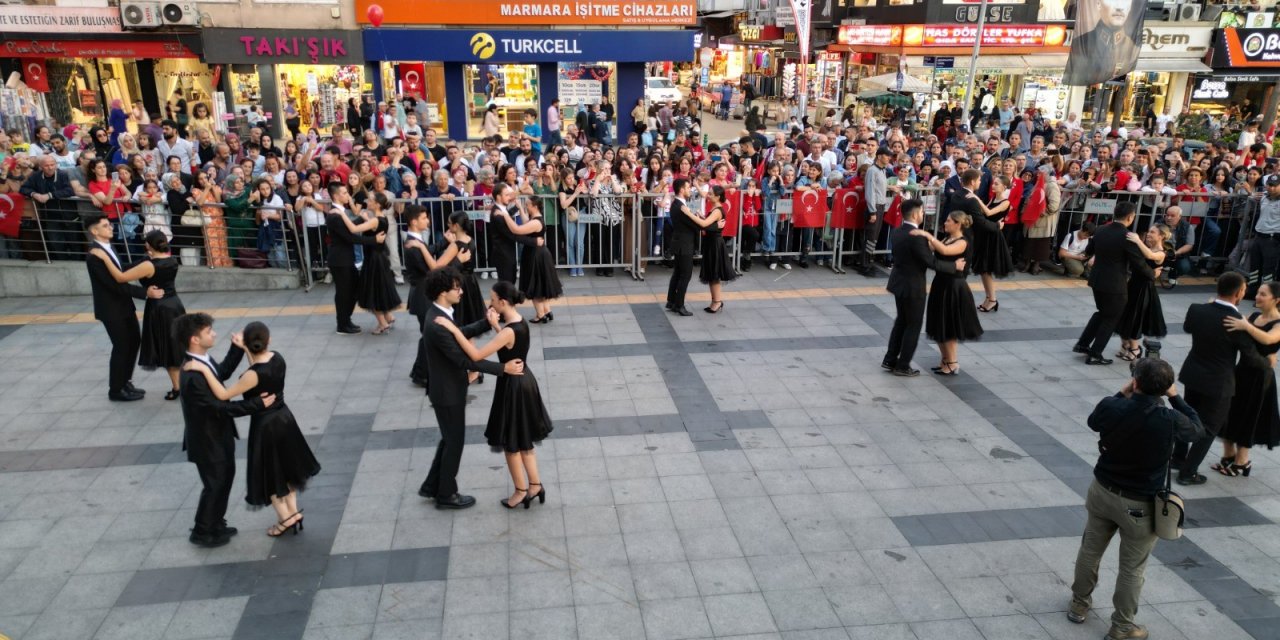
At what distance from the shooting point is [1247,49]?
2962cm

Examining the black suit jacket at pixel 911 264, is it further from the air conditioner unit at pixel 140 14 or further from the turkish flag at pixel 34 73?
the turkish flag at pixel 34 73

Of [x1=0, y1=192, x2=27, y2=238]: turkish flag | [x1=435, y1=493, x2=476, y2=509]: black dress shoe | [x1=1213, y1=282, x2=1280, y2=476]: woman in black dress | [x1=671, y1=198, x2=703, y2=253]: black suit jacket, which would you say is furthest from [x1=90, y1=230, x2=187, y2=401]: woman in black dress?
[x1=1213, y1=282, x2=1280, y2=476]: woman in black dress

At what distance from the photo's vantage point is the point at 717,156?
14.7m

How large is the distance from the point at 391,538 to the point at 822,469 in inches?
131

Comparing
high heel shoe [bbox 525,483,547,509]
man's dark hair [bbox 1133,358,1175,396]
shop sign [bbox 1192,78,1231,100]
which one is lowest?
high heel shoe [bbox 525,483,547,509]

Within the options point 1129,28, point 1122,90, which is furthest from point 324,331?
point 1122,90

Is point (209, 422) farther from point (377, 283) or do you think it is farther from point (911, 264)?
point (911, 264)

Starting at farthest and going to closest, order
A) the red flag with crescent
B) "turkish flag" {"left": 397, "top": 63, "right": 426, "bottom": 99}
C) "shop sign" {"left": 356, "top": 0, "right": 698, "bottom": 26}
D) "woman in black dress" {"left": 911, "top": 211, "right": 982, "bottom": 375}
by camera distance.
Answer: "turkish flag" {"left": 397, "top": 63, "right": 426, "bottom": 99} → "shop sign" {"left": 356, "top": 0, "right": 698, "bottom": 26} → the red flag with crescent → "woman in black dress" {"left": 911, "top": 211, "right": 982, "bottom": 375}

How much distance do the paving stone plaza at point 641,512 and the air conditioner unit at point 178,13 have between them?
45.9 ft

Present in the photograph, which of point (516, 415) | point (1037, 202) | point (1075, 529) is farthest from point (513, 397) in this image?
point (1037, 202)

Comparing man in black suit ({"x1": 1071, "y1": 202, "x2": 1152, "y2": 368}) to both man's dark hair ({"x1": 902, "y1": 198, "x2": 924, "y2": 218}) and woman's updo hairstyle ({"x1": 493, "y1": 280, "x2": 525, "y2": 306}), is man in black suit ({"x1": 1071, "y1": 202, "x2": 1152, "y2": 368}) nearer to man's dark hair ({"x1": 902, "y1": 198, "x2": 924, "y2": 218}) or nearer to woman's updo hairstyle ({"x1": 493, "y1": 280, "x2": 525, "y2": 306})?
man's dark hair ({"x1": 902, "y1": 198, "x2": 924, "y2": 218})

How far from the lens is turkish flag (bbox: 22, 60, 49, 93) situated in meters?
22.0

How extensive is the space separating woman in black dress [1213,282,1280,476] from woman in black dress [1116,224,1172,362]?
92.0 inches

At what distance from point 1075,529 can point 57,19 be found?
24.4 meters
